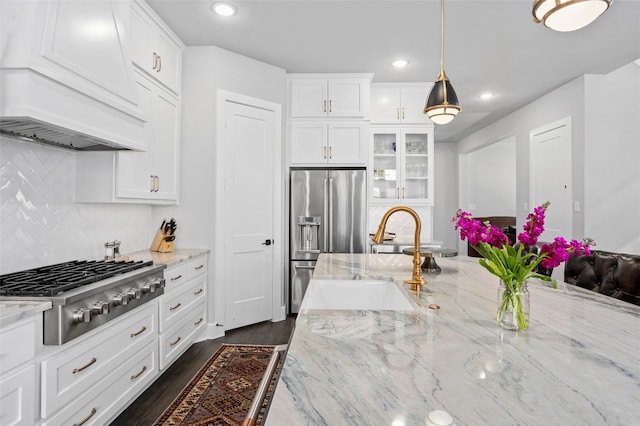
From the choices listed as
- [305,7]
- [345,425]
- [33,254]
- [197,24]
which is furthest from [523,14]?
[33,254]

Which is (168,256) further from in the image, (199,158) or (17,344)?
(17,344)

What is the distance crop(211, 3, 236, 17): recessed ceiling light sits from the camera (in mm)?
2590

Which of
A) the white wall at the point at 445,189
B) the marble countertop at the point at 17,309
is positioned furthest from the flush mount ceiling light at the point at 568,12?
the white wall at the point at 445,189

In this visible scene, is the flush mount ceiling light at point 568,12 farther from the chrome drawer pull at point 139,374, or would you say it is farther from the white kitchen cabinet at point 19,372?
the chrome drawer pull at point 139,374

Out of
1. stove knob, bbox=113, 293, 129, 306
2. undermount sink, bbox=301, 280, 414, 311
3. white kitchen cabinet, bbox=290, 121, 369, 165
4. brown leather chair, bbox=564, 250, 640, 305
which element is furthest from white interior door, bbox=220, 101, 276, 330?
brown leather chair, bbox=564, 250, 640, 305

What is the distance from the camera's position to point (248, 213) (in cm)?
345

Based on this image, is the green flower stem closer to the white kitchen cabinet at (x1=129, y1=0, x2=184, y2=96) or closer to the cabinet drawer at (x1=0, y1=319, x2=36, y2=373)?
the cabinet drawer at (x1=0, y1=319, x2=36, y2=373)

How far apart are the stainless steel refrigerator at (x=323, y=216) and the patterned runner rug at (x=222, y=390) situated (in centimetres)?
116

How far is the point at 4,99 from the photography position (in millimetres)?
1360

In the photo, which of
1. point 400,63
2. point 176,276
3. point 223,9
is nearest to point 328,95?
point 400,63

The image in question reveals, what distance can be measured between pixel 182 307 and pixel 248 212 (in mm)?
1139

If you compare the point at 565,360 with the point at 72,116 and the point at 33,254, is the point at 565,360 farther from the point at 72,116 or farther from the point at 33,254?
the point at 33,254

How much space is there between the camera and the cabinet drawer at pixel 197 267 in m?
2.84

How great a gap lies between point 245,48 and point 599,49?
3.38 meters
